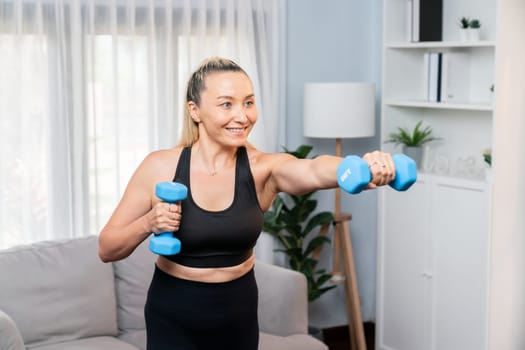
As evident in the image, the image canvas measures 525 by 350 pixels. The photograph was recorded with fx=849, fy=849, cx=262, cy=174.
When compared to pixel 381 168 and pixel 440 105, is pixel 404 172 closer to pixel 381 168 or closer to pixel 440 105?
pixel 381 168

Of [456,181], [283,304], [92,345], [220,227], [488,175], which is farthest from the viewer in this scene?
[456,181]

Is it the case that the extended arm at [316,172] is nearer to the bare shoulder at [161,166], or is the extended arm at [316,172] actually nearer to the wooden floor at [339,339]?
the bare shoulder at [161,166]

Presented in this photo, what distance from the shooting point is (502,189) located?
381 centimetres

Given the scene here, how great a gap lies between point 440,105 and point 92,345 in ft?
6.43

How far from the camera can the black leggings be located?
2.18 m

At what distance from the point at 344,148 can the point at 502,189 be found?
3.82ft

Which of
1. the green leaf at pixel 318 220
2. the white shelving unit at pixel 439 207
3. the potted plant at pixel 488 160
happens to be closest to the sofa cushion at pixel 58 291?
the green leaf at pixel 318 220

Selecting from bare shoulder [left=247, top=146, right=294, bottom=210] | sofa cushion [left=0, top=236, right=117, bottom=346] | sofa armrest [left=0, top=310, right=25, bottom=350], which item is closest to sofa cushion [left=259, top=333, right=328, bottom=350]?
sofa cushion [left=0, top=236, right=117, bottom=346]

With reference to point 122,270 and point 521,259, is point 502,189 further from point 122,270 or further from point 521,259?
point 122,270

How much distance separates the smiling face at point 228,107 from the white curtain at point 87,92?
181 centimetres

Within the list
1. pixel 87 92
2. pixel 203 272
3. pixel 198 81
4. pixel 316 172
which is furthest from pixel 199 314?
pixel 87 92

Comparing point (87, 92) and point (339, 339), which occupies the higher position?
point (87, 92)

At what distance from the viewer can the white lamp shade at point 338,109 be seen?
4180mm

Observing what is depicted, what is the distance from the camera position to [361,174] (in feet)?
6.13
